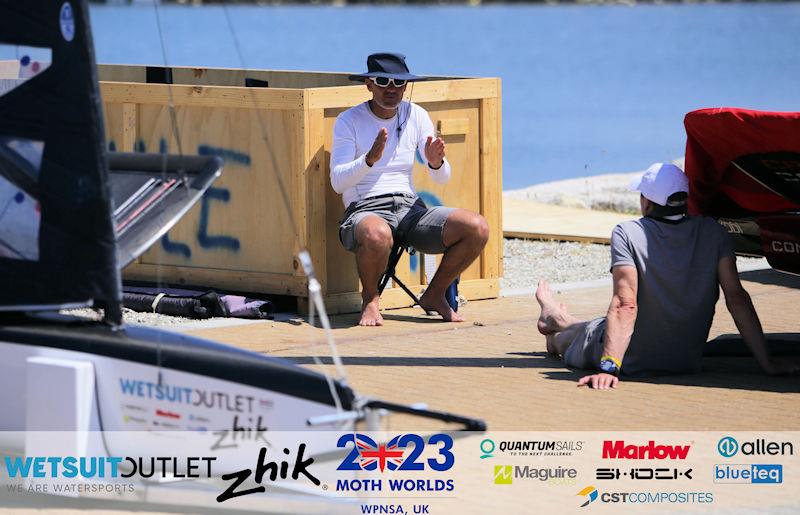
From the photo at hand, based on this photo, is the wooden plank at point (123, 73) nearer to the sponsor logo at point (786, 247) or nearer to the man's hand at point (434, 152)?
the man's hand at point (434, 152)

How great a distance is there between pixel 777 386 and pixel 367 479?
133 inches

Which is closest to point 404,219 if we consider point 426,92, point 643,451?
point 426,92

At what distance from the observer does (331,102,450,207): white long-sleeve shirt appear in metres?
10.1

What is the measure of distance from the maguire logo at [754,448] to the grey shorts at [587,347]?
4.50 feet

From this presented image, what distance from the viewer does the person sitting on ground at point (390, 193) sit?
32.6ft

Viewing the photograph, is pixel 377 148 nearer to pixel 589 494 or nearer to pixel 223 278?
pixel 223 278

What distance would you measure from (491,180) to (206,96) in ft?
7.33

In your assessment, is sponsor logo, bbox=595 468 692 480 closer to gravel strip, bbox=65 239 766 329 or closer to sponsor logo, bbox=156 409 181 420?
sponsor logo, bbox=156 409 181 420

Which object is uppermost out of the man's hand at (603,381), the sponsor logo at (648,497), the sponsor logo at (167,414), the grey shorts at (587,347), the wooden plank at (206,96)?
the wooden plank at (206,96)

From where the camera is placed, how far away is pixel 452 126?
439 inches

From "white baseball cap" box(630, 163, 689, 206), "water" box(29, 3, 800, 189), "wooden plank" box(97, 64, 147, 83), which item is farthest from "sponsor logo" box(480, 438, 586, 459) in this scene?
"wooden plank" box(97, 64, 147, 83)

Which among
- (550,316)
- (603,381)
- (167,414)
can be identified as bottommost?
(167,414)

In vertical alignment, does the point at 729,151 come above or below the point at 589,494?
above

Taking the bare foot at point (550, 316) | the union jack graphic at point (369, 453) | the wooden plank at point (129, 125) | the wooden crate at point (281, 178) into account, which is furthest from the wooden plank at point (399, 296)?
the union jack graphic at point (369, 453)
